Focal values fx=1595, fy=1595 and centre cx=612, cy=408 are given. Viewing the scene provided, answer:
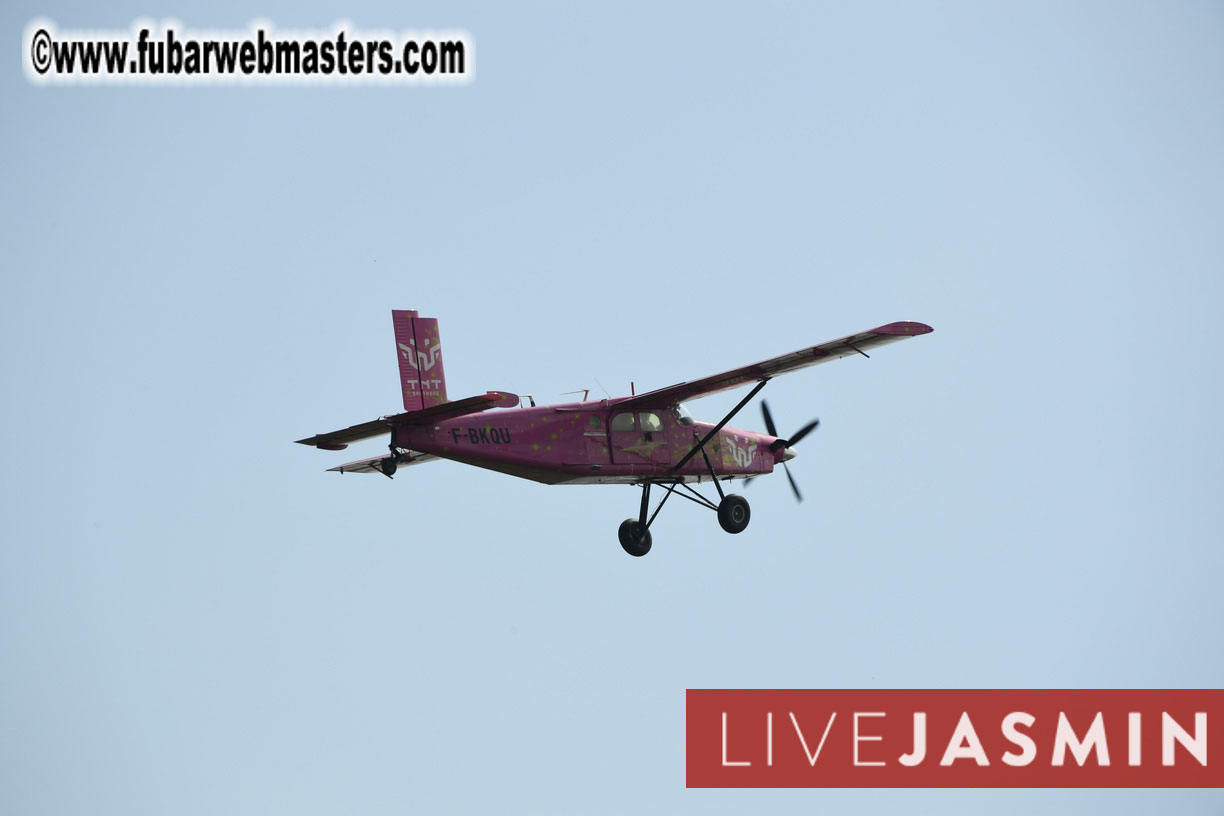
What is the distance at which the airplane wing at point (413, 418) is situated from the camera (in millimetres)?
27328

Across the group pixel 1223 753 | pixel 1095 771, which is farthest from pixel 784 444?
pixel 1223 753

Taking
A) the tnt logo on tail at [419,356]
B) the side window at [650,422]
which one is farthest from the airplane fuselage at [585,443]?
the tnt logo on tail at [419,356]

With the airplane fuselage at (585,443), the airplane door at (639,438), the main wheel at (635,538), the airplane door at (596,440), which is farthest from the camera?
the main wheel at (635,538)

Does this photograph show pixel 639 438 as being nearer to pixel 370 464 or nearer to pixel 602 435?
pixel 602 435

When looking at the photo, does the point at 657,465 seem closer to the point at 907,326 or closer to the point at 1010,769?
the point at 907,326

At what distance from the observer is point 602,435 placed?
31797mm

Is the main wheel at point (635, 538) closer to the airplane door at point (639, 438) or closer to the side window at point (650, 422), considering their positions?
the airplane door at point (639, 438)

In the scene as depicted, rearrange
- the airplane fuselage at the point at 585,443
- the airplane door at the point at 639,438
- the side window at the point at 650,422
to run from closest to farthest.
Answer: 1. the airplane fuselage at the point at 585,443
2. the airplane door at the point at 639,438
3. the side window at the point at 650,422

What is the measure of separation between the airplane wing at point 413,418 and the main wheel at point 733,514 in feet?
23.2

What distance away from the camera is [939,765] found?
35.3 metres

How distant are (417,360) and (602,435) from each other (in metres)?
4.48

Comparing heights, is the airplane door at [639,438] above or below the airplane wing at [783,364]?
below

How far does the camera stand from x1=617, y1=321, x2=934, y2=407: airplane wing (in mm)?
30375

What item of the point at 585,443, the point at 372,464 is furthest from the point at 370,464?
the point at 585,443
